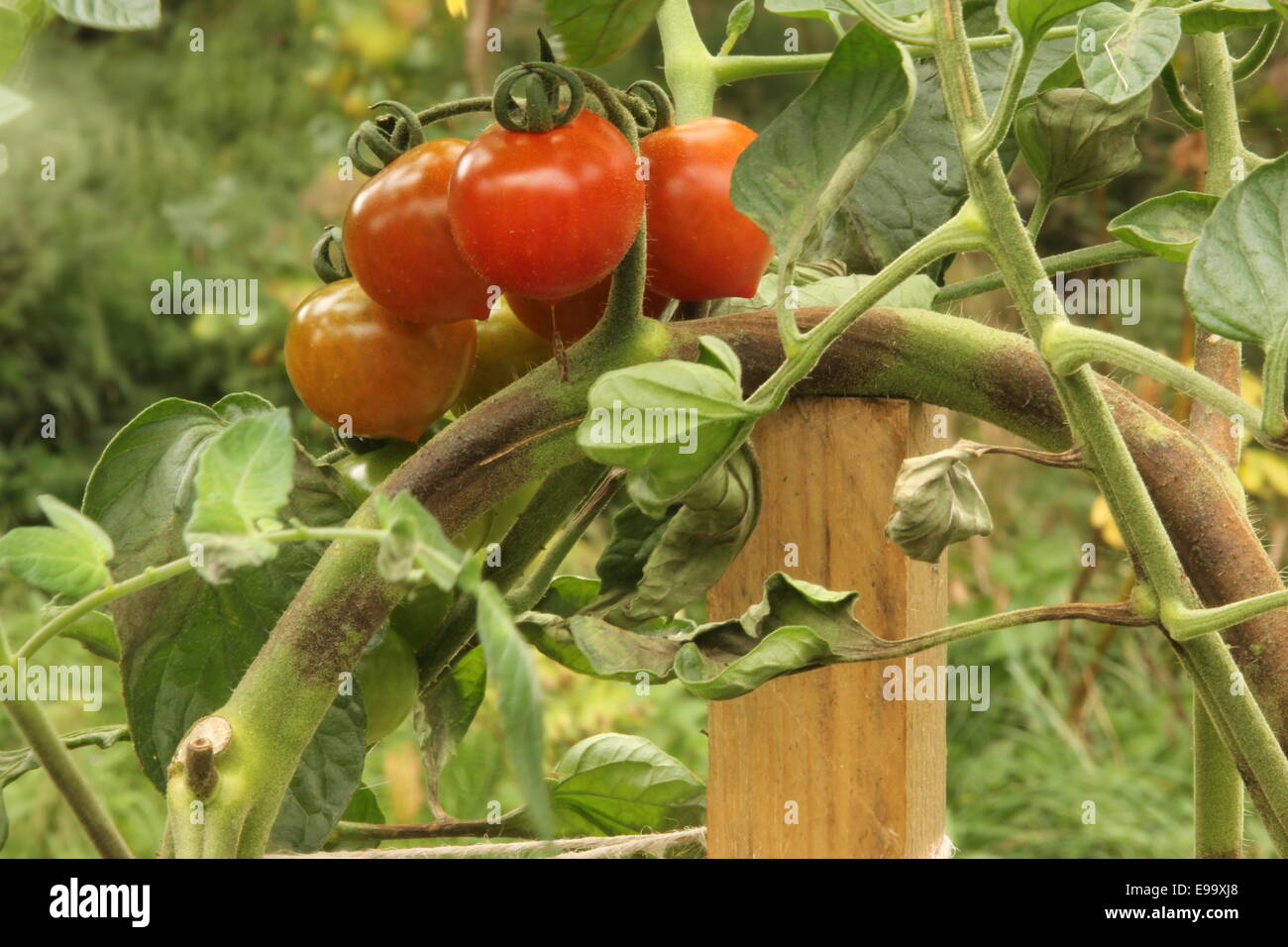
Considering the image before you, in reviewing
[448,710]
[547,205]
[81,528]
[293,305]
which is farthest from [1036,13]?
[293,305]

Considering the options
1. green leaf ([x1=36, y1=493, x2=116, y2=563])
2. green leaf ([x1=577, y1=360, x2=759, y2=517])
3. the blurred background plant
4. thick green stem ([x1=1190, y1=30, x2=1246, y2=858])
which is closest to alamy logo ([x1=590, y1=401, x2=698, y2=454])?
green leaf ([x1=577, y1=360, x2=759, y2=517])

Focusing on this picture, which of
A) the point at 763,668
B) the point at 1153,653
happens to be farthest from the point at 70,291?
the point at 763,668

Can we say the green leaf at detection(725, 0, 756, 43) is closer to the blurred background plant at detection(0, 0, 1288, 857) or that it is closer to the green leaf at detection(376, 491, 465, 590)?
the green leaf at detection(376, 491, 465, 590)

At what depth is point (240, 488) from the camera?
26 centimetres

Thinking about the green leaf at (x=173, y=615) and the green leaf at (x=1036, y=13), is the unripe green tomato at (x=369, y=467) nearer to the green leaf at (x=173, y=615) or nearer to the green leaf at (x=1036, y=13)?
the green leaf at (x=173, y=615)

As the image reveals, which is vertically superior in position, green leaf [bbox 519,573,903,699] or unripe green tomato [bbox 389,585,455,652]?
unripe green tomato [bbox 389,585,455,652]

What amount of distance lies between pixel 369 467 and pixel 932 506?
0.64 feet

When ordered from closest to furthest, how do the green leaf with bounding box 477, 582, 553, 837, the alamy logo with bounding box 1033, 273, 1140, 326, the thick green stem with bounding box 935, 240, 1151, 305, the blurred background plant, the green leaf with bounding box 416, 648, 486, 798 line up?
the green leaf with bounding box 477, 582, 553, 837, the alamy logo with bounding box 1033, 273, 1140, 326, the thick green stem with bounding box 935, 240, 1151, 305, the green leaf with bounding box 416, 648, 486, 798, the blurred background plant

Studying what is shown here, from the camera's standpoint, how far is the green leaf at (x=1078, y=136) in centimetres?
39

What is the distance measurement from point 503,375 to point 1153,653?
1657 millimetres

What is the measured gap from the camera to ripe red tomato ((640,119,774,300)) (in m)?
0.37

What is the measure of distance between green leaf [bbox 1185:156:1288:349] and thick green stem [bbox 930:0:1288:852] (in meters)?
0.03

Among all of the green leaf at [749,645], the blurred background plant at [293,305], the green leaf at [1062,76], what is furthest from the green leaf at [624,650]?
the blurred background plant at [293,305]
